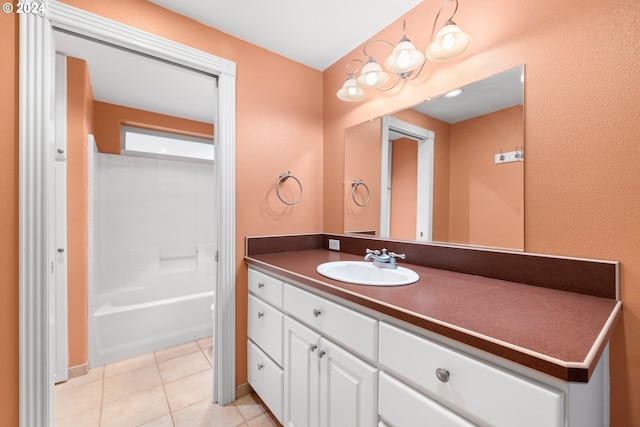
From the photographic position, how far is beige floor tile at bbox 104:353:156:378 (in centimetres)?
197

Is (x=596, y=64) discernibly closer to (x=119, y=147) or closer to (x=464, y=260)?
(x=464, y=260)

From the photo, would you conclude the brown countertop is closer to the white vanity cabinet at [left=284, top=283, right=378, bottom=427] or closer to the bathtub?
the white vanity cabinet at [left=284, top=283, right=378, bottom=427]

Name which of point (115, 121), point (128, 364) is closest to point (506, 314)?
point (128, 364)

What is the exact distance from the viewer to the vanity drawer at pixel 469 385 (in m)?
0.54

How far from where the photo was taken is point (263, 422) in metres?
1.50

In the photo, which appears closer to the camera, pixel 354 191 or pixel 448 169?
pixel 448 169

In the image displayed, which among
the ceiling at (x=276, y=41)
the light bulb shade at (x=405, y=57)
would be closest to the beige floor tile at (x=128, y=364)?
the ceiling at (x=276, y=41)

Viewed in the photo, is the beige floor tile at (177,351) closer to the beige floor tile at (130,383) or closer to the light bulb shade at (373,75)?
the beige floor tile at (130,383)

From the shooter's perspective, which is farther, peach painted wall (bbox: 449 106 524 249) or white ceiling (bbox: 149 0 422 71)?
white ceiling (bbox: 149 0 422 71)

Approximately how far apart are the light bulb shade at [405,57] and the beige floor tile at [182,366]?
2.47 metres

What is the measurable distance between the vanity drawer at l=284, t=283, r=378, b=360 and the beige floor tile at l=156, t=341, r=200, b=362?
5.14ft

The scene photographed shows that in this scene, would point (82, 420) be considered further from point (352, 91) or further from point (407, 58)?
point (407, 58)

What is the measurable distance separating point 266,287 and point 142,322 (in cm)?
153

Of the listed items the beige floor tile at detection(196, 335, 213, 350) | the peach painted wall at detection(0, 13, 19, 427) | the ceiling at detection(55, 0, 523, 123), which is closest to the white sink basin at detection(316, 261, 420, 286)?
the ceiling at detection(55, 0, 523, 123)
